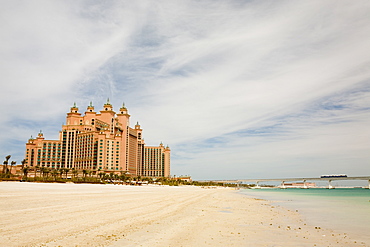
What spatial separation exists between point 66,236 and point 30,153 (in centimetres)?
18196

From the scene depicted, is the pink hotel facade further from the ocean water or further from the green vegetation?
the ocean water

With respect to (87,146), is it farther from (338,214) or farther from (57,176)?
(338,214)

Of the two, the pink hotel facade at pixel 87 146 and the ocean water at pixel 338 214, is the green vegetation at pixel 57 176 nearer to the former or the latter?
the pink hotel facade at pixel 87 146

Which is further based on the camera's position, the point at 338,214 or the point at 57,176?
the point at 57,176

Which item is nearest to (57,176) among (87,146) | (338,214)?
(87,146)

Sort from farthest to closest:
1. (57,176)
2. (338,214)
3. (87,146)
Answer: (87,146), (57,176), (338,214)

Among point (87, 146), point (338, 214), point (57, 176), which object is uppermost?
point (87, 146)

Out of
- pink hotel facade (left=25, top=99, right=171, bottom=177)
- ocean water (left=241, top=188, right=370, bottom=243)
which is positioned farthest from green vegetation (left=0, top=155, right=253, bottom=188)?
ocean water (left=241, top=188, right=370, bottom=243)

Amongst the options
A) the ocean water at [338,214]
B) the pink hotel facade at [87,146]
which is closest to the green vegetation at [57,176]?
the pink hotel facade at [87,146]

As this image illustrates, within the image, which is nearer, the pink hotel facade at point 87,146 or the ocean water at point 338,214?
the ocean water at point 338,214

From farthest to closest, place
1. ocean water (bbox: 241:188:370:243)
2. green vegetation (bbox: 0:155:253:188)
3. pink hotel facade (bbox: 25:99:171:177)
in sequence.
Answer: pink hotel facade (bbox: 25:99:171:177) < green vegetation (bbox: 0:155:253:188) < ocean water (bbox: 241:188:370:243)

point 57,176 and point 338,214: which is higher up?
point 338,214

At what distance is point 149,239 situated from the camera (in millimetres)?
12945

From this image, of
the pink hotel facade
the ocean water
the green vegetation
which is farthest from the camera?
the pink hotel facade
